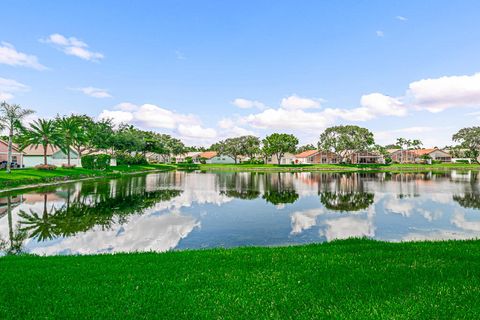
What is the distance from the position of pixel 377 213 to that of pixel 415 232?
5.24 meters

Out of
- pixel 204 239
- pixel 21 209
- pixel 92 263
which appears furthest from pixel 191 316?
pixel 21 209

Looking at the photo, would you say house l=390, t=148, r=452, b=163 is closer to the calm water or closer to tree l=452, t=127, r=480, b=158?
tree l=452, t=127, r=480, b=158

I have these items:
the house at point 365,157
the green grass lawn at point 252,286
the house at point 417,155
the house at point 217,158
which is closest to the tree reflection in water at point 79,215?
the green grass lawn at point 252,286

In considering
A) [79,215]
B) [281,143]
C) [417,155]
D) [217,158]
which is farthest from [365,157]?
[79,215]

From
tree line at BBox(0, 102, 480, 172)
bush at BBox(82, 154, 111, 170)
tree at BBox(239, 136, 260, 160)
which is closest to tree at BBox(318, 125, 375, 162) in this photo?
tree line at BBox(0, 102, 480, 172)

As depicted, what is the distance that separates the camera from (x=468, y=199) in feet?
88.3

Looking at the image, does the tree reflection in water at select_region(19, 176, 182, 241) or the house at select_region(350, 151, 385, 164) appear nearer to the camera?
the tree reflection in water at select_region(19, 176, 182, 241)

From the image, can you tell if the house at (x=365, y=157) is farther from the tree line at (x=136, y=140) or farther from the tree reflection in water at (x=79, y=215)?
the tree reflection in water at (x=79, y=215)

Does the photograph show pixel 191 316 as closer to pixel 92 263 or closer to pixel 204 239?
pixel 92 263

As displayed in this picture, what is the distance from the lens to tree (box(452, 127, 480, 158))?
121m

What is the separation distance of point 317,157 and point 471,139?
63447 mm

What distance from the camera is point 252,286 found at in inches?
263

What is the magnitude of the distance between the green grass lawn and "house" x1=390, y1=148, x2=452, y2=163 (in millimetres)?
144898

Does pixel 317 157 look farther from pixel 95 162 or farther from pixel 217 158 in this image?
pixel 95 162
